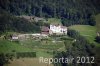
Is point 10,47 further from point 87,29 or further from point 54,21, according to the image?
point 87,29

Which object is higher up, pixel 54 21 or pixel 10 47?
pixel 54 21

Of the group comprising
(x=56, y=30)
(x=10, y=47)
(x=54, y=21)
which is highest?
(x=54, y=21)

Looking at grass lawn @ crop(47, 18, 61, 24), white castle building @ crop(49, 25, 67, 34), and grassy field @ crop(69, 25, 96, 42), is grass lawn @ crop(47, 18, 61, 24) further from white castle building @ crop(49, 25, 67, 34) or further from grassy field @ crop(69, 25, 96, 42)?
grassy field @ crop(69, 25, 96, 42)

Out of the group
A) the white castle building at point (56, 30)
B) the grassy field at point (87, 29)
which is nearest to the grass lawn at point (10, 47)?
the white castle building at point (56, 30)

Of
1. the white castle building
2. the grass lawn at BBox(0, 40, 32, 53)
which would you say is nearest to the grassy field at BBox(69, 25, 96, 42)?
the white castle building

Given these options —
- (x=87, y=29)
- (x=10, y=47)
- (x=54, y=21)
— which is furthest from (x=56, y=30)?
(x=10, y=47)

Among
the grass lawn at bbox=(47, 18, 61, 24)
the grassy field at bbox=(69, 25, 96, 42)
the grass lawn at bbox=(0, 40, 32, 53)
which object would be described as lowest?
the grass lawn at bbox=(0, 40, 32, 53)

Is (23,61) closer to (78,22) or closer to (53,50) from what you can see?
(53,50)

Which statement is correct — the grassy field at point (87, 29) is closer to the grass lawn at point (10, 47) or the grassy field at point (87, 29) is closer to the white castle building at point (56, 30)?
the white castle building at point (56, 30)

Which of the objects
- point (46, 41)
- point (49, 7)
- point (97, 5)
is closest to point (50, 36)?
point (46, 41)
